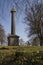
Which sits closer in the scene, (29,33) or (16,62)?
(16,62)

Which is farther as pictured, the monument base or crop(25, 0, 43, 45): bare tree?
the monument base

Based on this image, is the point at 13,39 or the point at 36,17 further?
the point at 13,39

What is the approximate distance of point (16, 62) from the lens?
12.1m

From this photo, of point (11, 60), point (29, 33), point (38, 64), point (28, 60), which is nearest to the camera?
point (38, 64)

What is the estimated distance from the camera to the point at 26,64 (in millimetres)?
11508

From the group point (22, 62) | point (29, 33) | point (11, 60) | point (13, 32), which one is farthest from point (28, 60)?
point (29, 33)

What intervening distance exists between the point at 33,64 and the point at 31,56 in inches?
53.7

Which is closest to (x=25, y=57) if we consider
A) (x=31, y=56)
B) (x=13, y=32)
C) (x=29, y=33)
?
(x=31, y=56)

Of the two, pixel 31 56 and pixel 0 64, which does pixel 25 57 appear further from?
pixel 0 64

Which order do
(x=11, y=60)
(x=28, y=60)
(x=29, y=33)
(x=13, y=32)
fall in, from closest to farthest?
(x=28, y=60)
(x=11, y=60)
(x=13, y=32)
(x=29, y=33)

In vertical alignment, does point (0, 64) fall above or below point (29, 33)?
below

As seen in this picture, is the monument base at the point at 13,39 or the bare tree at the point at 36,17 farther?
the monument base at the point at 13,39

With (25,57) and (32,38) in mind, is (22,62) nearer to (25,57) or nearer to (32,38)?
(25,57)

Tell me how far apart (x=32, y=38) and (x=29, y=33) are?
2.34m
